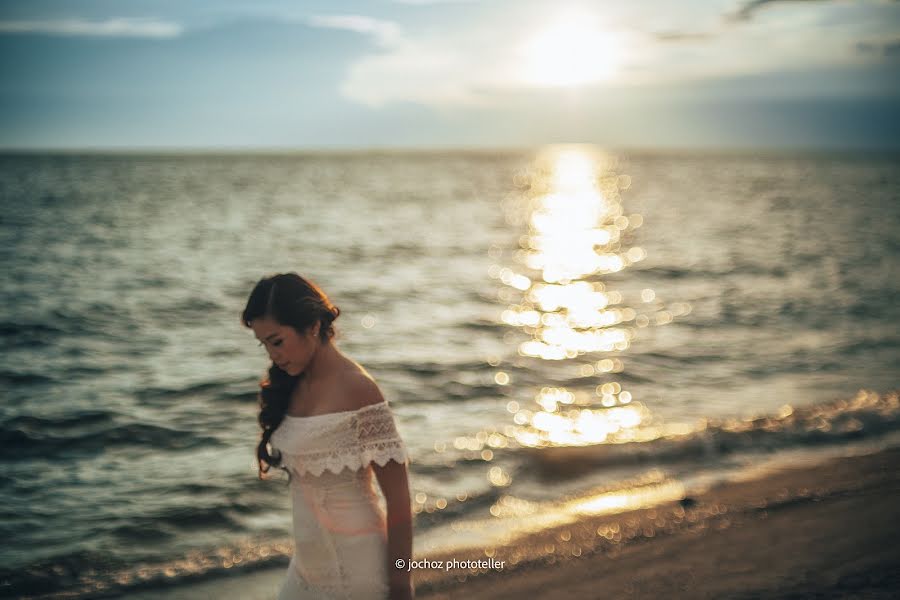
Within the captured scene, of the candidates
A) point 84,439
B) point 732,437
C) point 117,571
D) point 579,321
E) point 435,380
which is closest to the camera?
point 117,571

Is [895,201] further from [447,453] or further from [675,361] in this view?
[447,453]

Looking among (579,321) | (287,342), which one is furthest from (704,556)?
(579,321)

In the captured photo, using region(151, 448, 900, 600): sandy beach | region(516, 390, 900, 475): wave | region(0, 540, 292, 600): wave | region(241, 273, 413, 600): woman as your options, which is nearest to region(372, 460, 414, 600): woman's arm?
region(241, 273, 413, 600): woman

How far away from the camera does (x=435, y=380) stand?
45.2ft

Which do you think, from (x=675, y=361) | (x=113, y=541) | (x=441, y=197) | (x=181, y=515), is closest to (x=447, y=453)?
(x=181, y=515)

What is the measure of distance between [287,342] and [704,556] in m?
4.89

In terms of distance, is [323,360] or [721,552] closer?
[323,360]

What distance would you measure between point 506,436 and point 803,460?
147 inches

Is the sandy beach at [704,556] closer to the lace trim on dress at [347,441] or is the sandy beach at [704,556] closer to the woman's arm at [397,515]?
the woman's arm at [397,515]

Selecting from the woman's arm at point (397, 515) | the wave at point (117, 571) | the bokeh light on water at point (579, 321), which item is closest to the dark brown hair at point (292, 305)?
the woman's arm at point (397, 515)

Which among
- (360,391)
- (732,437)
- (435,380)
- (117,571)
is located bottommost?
(732,437)

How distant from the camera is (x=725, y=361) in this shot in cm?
1529

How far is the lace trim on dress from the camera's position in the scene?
306cm

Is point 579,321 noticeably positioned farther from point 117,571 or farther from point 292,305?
point 292,305
